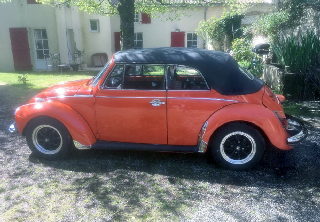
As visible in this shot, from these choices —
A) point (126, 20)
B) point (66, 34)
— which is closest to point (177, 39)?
point (66, 34)

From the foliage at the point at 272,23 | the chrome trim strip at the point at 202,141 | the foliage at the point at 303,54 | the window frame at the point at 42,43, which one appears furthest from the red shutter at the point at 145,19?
the chrome trim strip at the point at 202,141

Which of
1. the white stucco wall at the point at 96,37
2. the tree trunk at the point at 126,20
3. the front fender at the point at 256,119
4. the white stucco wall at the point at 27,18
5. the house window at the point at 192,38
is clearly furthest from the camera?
the house window at the point at 192,38

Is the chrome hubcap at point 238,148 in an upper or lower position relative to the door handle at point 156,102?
lower

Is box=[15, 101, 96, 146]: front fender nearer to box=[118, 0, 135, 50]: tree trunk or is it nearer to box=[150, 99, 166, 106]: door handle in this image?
box=[150, 99, 166, 106]: door handle

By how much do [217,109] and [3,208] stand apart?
288 cm

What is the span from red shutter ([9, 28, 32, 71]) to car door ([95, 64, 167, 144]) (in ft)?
47.1

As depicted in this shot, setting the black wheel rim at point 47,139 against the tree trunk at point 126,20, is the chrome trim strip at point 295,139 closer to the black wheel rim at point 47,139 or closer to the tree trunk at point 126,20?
the black wheel rim at point 47,139

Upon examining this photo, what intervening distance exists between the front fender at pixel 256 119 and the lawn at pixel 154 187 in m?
0.54

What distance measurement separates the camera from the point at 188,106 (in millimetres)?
3996

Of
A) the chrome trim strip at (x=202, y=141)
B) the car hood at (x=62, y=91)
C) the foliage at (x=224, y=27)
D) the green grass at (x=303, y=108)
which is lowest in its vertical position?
the green grass at (x=303, y=108)

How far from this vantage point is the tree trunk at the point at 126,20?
848 centimetres

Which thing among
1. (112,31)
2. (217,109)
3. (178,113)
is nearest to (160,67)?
(178,113)

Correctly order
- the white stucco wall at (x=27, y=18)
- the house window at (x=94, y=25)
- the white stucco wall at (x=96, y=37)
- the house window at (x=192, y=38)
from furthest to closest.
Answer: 1. the house window at (x=192, y=38)
2. the house window at (x=94, y=25)
3. the white stucco wall at (x=96, y=37)
4. the white stucco wall at (x=27, y=18)

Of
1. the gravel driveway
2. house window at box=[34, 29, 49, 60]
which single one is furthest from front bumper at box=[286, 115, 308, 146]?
house window at box=[34, 29, 49, 60]
